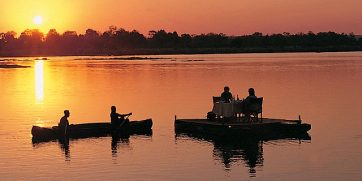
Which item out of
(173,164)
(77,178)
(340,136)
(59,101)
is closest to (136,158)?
(173,164)

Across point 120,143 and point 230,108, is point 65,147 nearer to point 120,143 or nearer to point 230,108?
point 120,143

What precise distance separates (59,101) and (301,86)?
21.8 metres

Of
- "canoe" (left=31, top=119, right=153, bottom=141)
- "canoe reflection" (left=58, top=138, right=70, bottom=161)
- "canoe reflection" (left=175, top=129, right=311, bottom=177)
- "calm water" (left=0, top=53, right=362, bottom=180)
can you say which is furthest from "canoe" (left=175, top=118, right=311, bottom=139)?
"canoe reflection" (left=58, top=138, right=70, bottom=161)

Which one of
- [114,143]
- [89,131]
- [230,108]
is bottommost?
[114,143]

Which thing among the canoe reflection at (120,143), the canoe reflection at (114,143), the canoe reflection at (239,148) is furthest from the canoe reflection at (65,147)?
the canoe reflection at (239,148)

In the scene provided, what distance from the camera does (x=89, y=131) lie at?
32500mm

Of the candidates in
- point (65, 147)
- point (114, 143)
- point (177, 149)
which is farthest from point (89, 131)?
point (177, 149)

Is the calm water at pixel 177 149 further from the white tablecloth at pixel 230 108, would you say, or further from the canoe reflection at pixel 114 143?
the white tablecloth at pixel 230 108

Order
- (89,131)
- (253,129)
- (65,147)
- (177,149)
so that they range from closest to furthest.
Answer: (177,149) → (65,147) → (253,129) → (89,131)

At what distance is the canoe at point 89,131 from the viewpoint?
31469mm

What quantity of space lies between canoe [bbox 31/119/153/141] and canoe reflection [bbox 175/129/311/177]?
1.56 metres

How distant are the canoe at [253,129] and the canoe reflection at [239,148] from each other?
0.77ft

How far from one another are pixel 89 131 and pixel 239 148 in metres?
7.25

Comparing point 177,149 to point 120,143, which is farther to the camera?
point 120,143
